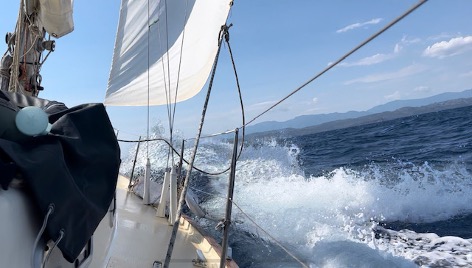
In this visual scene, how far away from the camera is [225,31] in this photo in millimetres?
2150

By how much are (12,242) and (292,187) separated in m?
7.66

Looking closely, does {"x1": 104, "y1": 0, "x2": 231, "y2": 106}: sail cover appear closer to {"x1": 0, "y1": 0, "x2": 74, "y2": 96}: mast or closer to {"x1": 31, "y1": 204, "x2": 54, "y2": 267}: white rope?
{"x1": 0, "y1": 0, "x2": 74, "y2": 96}: mast

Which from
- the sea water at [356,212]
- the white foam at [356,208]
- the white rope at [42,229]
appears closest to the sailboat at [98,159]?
the white rope at [42,229]

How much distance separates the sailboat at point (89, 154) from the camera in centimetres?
94

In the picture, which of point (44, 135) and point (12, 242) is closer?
point (12, 242)

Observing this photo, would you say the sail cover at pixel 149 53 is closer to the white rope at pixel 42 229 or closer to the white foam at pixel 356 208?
the white rope at pixel 42 229

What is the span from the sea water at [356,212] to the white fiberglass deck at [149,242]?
301 millimetres

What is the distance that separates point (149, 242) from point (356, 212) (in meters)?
4.65

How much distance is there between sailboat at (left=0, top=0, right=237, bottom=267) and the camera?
94cm

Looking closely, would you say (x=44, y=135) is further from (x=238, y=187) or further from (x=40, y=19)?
(x=238, y=187)

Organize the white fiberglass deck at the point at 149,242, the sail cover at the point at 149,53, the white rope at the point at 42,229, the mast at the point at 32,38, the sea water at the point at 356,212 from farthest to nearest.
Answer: the sea water at the point at 356,212 < the sail cover at the point at 149,53 < the mast at the point at 32,38 < the white fiberglass deck at the point at 149,242 < the white rope at the point at 42,229

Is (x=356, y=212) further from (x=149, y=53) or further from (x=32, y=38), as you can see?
(x=32, y=38)

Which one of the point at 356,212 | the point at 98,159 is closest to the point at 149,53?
the point at 98,159

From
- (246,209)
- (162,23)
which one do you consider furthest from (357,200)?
(162,23)
